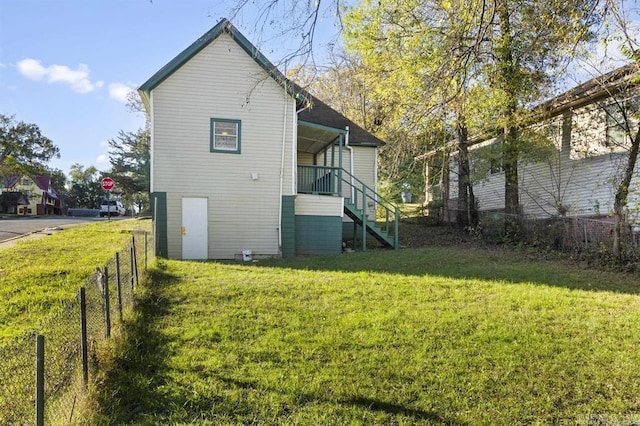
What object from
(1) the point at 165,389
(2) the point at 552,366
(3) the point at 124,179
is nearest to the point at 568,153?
(2) the point at 552,366

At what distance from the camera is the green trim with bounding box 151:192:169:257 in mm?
12406

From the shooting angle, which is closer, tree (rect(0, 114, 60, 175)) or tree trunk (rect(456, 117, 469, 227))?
tree trunk (rect(456, 117, 469, 227))

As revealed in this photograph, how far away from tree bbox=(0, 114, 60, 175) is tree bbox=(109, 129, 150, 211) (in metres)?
13.8

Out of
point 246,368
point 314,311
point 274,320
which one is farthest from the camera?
point 314,311

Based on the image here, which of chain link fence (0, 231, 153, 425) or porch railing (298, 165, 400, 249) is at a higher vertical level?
porch railing (298, 165, 400, 249)

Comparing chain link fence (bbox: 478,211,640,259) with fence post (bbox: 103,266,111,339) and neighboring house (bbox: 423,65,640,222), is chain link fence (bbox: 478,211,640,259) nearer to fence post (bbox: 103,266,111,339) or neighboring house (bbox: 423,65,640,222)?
neighboring house (bbox: 423,65,640,222)

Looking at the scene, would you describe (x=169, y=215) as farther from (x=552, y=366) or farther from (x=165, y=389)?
(x=552, y=366)

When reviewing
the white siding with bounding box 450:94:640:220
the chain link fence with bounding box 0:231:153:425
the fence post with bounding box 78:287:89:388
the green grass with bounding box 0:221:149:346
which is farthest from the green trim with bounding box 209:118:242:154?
the fence post with bounding box 78:287:89:388

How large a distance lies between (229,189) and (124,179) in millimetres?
30611

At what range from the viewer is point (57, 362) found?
3.40 metres

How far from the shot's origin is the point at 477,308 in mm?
6422

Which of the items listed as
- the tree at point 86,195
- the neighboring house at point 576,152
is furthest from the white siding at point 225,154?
the tree at point 86,195

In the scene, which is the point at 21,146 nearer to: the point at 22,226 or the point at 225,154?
the point at 22,226

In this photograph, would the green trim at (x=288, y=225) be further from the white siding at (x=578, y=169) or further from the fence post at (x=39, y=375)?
the fence post at (x=39, y=375)
